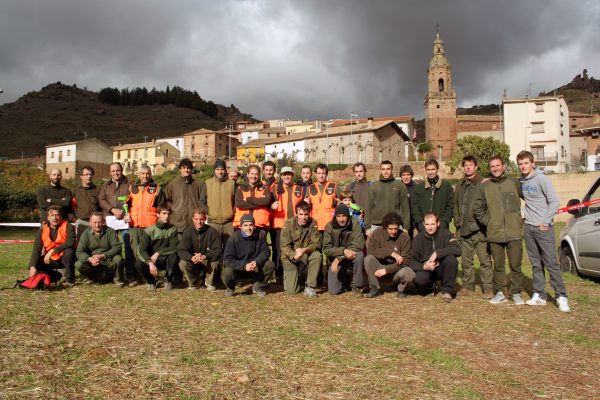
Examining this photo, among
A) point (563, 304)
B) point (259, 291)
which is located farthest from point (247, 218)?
point (563, 304)

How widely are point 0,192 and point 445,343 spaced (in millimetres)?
33816

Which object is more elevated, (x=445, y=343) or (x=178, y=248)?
(x=178, y=248)

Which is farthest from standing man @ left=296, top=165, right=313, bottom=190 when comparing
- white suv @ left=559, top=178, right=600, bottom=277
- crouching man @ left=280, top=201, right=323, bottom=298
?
white suv @ left=559, top=178, right=600, bottom=277

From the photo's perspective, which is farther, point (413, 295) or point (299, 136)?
point (299, 136)

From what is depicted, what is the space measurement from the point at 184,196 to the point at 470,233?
15.6 ft

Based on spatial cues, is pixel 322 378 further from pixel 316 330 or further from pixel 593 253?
pixel 593 253

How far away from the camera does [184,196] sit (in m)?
7.55

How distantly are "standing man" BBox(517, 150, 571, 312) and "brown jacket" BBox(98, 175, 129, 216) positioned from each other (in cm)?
647

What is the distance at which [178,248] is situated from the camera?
6.94 meters

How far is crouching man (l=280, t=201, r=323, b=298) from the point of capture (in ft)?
22.2

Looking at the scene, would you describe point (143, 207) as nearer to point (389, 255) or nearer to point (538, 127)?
point (389, 255)

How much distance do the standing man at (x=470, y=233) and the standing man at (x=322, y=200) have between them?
2.00 metres

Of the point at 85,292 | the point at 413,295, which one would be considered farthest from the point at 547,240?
the point at 85,292

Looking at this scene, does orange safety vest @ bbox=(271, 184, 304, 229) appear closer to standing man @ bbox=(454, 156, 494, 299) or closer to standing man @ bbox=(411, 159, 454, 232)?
standing man @ bbox=(411, 159, 454, 232)
